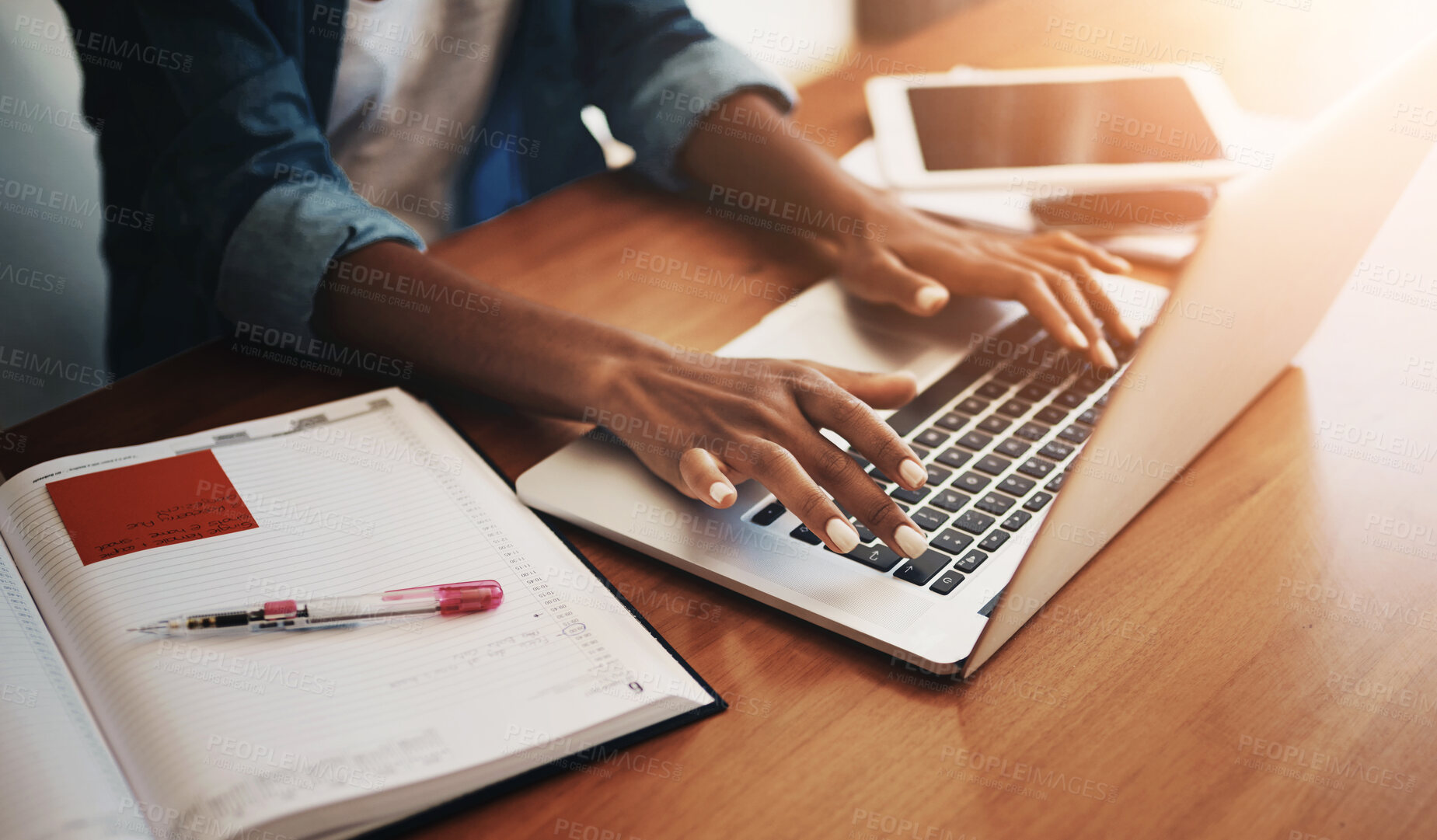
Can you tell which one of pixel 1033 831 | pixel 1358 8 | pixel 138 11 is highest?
pixel 138 11

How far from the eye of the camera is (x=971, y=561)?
64 cm

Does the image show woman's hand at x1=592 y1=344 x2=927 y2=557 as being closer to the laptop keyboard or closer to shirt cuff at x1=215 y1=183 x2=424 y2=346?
Answer: the laptop keyboard

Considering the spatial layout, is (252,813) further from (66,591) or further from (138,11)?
(138,11)

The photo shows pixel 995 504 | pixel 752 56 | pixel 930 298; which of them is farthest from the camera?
pixel 752 56

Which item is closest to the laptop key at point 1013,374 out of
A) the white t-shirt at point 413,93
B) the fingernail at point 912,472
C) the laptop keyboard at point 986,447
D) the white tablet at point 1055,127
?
the laptop keyboard at point 986,447

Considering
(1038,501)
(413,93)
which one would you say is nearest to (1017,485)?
(1038,501)

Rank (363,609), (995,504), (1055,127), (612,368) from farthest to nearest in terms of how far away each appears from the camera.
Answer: (1055,127) < (612,368) < (995,504) < (363,609)

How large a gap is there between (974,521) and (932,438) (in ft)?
0.36

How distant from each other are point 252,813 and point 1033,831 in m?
0.39

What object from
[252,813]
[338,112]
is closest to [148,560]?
[252,813]

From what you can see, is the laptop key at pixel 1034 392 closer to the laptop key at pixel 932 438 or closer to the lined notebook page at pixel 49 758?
the laptop key at pixel 932 438

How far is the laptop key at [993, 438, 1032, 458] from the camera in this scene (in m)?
0.76

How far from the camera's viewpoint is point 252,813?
460mm

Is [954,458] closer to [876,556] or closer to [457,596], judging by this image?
[876,556]
